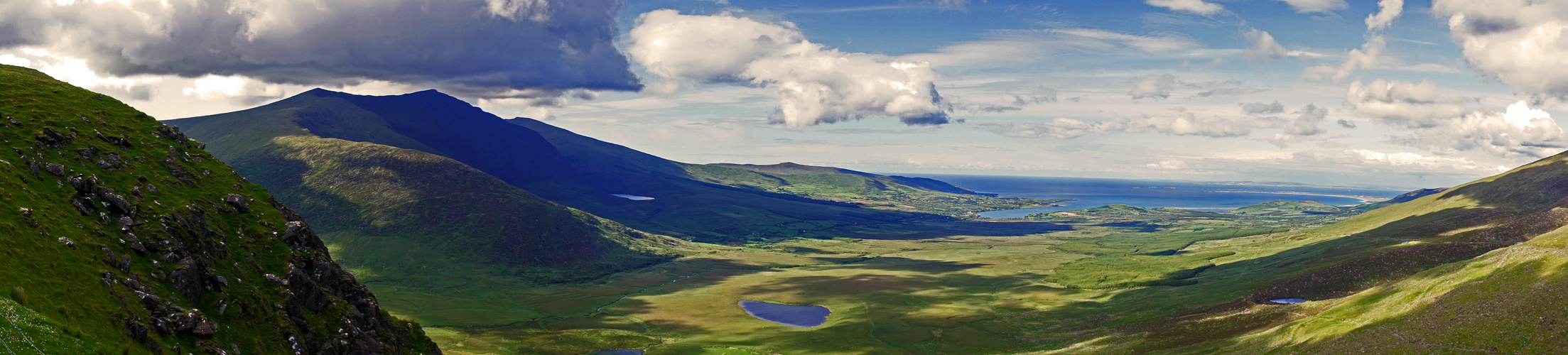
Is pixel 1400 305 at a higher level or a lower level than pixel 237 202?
lower

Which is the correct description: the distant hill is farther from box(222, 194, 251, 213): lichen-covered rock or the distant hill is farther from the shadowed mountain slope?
box(222, 194, 251, 213): lichen-covered rock

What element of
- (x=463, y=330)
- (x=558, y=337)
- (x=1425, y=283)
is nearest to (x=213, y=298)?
(x=558, y=337)

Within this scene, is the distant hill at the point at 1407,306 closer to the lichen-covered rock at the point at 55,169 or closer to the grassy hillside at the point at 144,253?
the grassy hillside at the point at 144,253

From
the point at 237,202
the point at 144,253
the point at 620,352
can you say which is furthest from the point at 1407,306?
the point at 237,202

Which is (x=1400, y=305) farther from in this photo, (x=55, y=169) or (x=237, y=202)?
(x=55, y=169)

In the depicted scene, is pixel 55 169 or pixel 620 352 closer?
pixel 55 169

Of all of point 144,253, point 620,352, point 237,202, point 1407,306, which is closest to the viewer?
point 144,253

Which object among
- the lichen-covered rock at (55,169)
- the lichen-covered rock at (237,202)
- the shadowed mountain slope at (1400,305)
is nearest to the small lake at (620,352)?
the lichen-covered rock at (237,202)

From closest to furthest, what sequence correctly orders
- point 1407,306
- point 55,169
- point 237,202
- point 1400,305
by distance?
point 55,169 → point 237,202 → point 1407,306 → point 1400,305

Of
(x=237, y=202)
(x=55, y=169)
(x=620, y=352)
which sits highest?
(x=55, y=169)

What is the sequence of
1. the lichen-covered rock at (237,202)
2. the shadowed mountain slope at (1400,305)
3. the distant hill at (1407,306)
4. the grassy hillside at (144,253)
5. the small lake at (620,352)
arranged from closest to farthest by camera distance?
the grassy hillside at (144,253)
the distant hill at (1407,306)
the shadowed mountain slope at (1400,305)
the lichen-covered rock at (237,202)
the small lake at (620,352)
